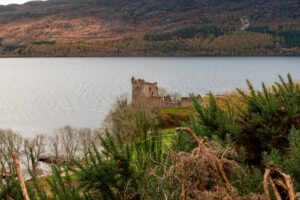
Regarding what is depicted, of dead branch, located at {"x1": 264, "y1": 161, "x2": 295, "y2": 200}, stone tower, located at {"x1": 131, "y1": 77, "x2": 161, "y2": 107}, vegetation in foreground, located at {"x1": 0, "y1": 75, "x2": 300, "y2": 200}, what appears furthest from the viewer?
stone tower, located at {"x1": 131, "y1": 77, "x2": 161, "y2": 107}

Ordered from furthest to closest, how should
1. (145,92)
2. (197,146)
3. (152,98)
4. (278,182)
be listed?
1. (145,92)
2. (152,98)
3. (197,146)
4. (278,182)

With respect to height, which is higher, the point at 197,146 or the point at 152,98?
the point at 197,146

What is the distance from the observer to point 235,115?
1416 cm

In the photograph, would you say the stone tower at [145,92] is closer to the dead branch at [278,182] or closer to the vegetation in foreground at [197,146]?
the vegetation in foreground at [197,146]

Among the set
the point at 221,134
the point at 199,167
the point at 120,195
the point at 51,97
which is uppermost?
the point at 199,167

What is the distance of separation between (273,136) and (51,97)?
12140 cm

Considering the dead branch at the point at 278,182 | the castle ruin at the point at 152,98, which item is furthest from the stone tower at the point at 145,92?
the dead branch at the point at 278,182

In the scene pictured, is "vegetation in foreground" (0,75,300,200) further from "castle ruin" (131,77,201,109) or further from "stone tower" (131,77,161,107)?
"stone tower" (131,77,161,107)

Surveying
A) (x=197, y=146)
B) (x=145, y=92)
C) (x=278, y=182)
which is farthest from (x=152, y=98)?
(x=278, y=182)

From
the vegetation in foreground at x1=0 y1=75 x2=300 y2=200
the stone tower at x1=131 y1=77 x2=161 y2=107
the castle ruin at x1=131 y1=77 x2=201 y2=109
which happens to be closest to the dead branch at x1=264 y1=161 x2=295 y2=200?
the vegetation in foreground at x1=0 y1=75 x2=300 y2=200

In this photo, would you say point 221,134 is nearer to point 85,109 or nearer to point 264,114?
point 264,114

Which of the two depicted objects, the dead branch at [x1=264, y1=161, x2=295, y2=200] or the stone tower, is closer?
the dead branch at [x1=264, y1=161, x2=295, y2=200]

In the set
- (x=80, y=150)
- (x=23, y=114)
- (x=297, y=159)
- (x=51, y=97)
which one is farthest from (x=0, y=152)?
→ (x=51, y=97)

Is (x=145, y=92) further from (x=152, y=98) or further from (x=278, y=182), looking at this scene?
(x=278, y=182)
